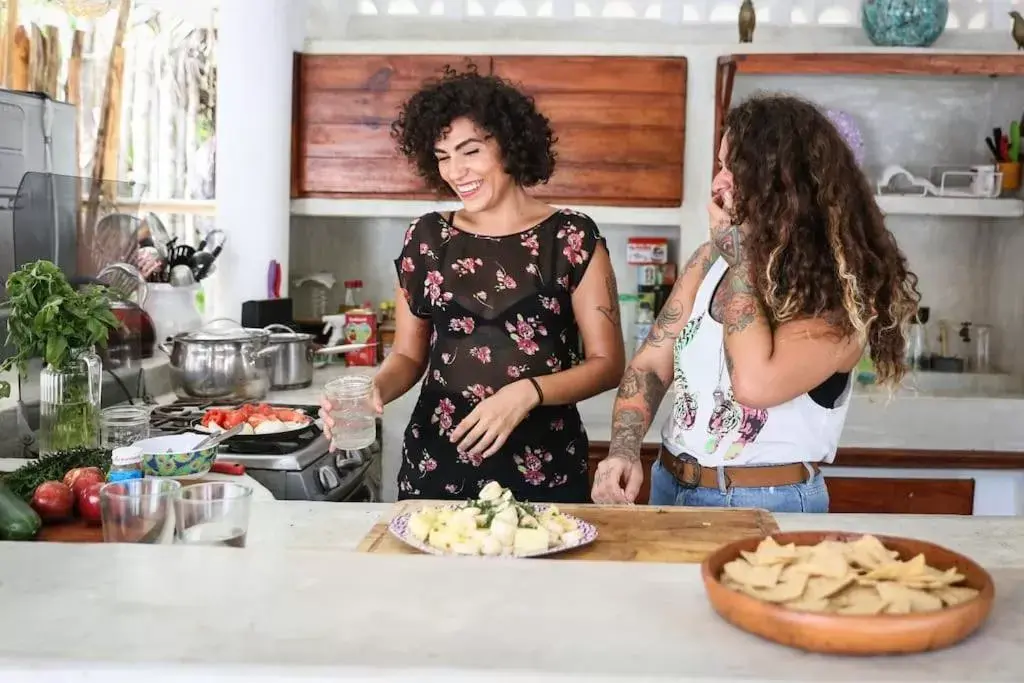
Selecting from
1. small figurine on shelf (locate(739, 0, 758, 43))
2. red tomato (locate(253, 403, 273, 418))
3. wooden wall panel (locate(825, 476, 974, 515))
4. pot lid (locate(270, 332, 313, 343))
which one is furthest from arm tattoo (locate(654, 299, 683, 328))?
small figurine on shelf (locate(739, 0, 758, 43))

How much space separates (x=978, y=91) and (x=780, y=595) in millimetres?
3671

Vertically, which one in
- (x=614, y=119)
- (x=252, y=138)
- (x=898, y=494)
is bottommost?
(x=898, y=494)

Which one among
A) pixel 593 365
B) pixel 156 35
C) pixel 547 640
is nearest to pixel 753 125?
A: pixel 593 365

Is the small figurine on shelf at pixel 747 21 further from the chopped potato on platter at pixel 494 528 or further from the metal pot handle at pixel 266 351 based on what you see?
the chopped potato on platter at pixel 494 528

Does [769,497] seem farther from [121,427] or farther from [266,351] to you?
[266,351]

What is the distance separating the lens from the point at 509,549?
1.48m

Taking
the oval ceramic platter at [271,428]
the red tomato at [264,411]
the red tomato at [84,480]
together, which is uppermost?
the red tomato at [84,480]

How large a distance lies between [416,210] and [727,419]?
2.14 meters

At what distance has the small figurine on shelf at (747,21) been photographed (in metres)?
3.70

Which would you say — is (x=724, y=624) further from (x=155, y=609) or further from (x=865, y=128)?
(x=865, y=128)

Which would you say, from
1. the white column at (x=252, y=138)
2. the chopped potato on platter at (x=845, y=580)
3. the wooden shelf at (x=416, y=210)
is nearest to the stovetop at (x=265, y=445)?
the white column at (x=252, y=138)

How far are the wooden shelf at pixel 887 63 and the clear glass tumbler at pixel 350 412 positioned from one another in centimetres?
216

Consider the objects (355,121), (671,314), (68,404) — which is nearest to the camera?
(671,314)

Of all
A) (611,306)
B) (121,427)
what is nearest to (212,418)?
(121,427)
